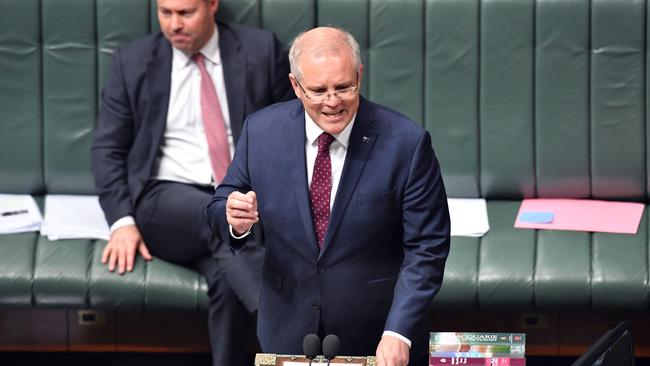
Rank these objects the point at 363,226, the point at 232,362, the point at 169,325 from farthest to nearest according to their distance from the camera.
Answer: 1. the point at 169,325
2. the point at 232,362
3. the point at 363,226

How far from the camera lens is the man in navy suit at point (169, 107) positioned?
16.0 ft

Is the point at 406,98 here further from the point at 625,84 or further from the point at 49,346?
the point at 49,346

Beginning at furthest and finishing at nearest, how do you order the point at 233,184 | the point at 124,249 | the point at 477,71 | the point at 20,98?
the point at 20,98
the point at 477,71
the point at 124,249
the point at 233,184

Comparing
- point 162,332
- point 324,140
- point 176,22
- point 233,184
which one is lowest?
point 162,332

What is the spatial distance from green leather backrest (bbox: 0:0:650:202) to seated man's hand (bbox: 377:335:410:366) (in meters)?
1.95

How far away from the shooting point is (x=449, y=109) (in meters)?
5.25

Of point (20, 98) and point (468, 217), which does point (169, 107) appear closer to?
point (20, 98)

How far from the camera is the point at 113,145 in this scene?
196 inches

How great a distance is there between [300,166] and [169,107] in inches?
58.7

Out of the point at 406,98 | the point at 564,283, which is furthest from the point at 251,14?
the point at 564,283

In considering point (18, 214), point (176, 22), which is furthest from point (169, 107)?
point (18, 214)

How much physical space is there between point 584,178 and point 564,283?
646mm

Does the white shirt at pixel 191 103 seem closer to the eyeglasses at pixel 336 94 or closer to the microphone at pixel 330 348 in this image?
the eyeglasses at pixel 336 94

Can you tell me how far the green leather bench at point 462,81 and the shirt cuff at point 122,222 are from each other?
52 centimetres
